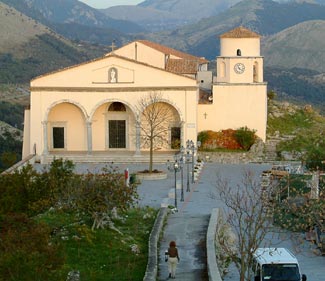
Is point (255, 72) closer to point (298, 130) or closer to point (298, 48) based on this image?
point (298, 130)

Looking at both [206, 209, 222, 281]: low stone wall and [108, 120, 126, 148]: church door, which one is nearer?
[206, 209, 222, 281]: low stone wall

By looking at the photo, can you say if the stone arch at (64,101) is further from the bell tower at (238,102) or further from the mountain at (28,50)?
the mountain at (28,50)

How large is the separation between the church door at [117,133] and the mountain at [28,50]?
197ft

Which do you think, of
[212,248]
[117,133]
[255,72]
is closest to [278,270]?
[212,248]

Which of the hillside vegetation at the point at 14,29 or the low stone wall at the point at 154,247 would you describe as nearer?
the low stone wall at the point at 154,247

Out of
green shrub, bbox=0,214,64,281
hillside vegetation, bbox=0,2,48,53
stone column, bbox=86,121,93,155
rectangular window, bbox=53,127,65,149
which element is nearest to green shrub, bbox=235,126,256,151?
stone column, bbox=86,121,93,155

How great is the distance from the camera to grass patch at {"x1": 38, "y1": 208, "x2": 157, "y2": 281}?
21.3 m

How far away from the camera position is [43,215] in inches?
1068

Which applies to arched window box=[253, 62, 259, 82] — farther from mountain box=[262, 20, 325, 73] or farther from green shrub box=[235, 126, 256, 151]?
mountain box=[262, 20, 325, 73]

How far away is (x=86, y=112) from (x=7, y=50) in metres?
79.9

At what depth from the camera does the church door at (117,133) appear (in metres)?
48.0

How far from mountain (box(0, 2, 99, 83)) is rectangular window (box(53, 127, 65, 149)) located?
5956 centimetres

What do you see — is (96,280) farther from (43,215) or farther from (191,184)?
(191,184)

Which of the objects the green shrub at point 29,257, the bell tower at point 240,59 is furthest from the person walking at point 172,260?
the bell tower at point 240,59
